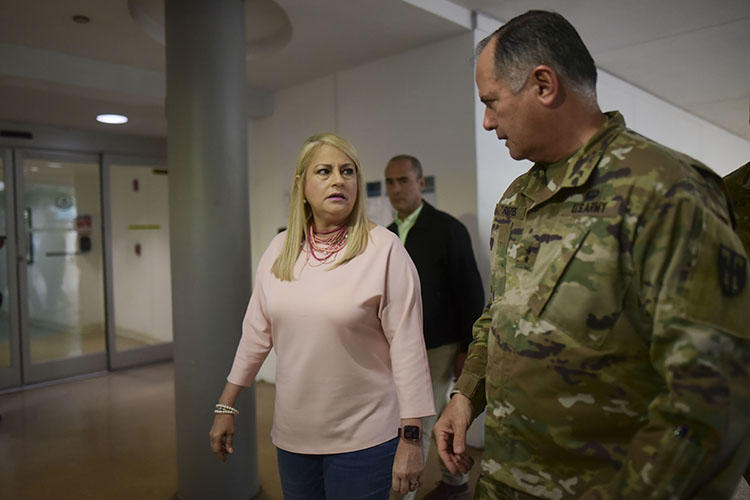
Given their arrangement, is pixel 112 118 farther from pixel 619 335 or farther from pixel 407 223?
pixel 619 335

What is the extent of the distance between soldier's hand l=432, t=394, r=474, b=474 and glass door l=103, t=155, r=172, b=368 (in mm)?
5395

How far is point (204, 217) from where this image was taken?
105 inches

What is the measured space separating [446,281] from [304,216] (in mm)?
1196

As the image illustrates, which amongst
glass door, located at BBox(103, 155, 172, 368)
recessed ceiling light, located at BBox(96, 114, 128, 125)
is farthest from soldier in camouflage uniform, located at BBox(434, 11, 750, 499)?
glass door, located at BBox(103, 155, 172, 368)

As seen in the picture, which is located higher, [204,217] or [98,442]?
[204,217]

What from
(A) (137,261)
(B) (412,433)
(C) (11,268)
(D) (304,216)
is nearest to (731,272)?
(B) (412,433)

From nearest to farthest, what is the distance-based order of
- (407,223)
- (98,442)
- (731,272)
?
(731,272) < (407,223) < (98,442)

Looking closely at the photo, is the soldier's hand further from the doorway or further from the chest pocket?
the doorway

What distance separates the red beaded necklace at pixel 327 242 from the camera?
1.62 meters

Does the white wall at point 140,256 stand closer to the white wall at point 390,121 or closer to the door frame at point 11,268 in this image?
the door frame at point 11,268

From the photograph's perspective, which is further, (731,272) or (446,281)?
(446,281)

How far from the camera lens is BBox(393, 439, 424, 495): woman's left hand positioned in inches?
56.2

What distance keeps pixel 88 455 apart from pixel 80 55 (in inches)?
111

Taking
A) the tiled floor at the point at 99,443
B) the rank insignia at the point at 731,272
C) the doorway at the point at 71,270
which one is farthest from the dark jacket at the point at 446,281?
the doorway at the point at 71,270
